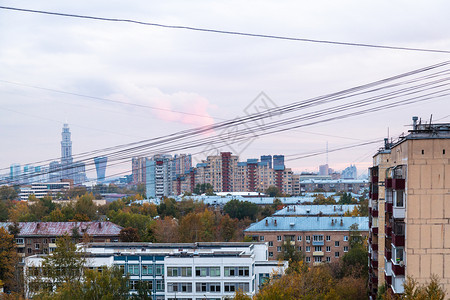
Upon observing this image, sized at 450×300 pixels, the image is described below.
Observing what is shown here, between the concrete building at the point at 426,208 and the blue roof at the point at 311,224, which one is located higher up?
the concrete building at the point at 426,208

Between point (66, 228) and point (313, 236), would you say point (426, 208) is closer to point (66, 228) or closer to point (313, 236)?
point (313, 236)

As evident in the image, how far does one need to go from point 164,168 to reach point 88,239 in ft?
248

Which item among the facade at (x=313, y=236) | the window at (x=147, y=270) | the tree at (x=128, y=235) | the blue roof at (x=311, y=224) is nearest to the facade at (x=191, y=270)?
the window at (x=147, y=270)

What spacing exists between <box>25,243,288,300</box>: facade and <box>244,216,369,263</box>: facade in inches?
444

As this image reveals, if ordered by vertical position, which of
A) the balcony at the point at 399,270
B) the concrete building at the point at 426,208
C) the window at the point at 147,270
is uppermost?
the concrete building at the point at 426,208

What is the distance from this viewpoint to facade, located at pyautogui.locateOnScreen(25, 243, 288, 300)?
23406 millimetres

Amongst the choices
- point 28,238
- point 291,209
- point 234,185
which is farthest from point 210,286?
point 234,185

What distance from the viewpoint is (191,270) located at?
23.6 m

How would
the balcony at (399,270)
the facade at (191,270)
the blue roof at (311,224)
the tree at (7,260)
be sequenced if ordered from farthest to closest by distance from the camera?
the blue roof at (311,224)
the tree at (7,260)
the facade at (191,270)
the balcony at (399,270)

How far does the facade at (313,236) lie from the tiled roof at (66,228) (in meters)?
9.40

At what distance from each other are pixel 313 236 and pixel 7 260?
18474 millimetres

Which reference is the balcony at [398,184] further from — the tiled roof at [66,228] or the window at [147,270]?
the tiled roof at [66,228]

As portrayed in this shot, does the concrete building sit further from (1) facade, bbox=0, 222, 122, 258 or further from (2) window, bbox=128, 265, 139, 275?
(1) facade, bbox=0, 222, 122, 258

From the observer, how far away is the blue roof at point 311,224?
36781mm
